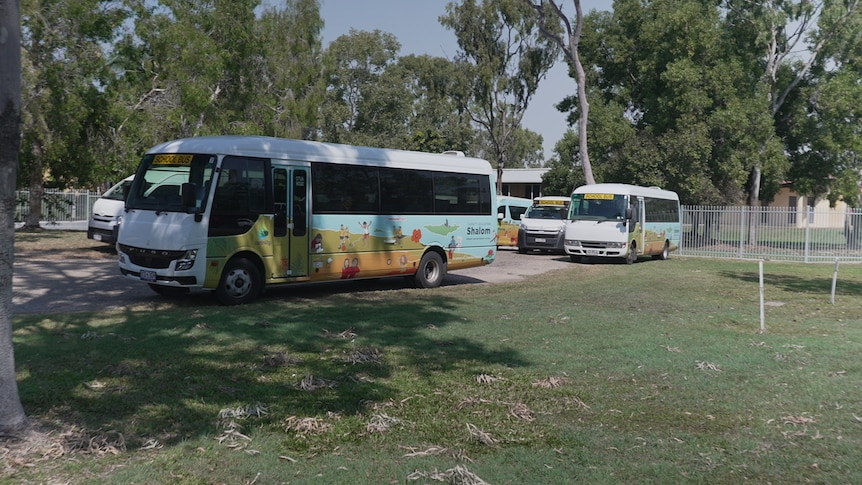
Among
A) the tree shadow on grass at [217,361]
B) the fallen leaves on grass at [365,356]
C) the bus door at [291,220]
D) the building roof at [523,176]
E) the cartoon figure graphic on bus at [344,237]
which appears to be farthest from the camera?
the building roof at [523,176]

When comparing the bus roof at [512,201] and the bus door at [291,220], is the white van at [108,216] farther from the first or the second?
the bus roof at [512,201]

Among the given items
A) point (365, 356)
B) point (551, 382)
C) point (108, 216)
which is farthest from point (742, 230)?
point (365, 356)

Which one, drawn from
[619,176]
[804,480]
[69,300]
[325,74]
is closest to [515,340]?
[804,480]

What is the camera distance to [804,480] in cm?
476

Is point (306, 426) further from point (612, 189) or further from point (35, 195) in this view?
point (35, 195)

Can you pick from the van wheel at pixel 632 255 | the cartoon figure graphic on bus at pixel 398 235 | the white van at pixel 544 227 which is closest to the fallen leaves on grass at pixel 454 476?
the cartoon figure graphic on bus at pixel 398 235

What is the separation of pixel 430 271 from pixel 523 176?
144 ft

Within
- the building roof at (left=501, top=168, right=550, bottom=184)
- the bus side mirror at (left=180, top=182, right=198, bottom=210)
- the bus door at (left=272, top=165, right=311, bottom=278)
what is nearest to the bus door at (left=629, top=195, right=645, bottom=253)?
the bus door at (left=272, top=165, right=311, bottom=278)

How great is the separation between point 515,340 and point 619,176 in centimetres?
2788

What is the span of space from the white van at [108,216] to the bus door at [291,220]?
867cm

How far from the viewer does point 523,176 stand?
195ft

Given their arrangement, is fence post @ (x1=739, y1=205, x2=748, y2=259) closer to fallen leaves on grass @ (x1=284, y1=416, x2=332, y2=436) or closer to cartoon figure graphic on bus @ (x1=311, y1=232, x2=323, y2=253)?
cartoon figure graphic on bus @ (x1=311, y1=232, x2=323, y2=253)

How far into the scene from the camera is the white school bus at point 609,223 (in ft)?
79.8

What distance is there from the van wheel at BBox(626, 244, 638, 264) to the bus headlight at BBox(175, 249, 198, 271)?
16638mm
